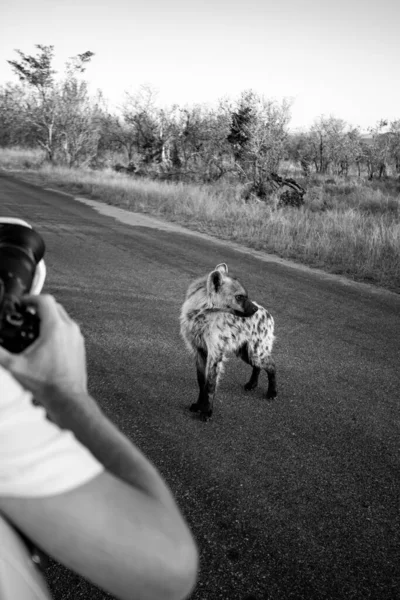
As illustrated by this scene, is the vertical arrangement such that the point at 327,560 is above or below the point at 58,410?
below

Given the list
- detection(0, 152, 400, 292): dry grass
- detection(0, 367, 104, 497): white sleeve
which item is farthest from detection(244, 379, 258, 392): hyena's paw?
detection(0, 152, 400, 292): dry grass

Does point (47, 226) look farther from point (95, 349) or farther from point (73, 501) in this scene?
point (73, 501)

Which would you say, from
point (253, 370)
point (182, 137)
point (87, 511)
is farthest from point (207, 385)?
point (182, 137)

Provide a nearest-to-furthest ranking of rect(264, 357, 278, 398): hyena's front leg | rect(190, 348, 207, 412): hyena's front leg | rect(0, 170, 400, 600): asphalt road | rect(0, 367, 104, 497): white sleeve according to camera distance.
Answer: rect(0, 367, 104, 497): white sleeve
rect(0, 170, 400, 600): asphalt road
rect(190, 348, 207, 412): hyena's front leg
rect(264, 357, 278, 398): hyena's front leg

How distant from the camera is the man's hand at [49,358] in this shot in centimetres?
72

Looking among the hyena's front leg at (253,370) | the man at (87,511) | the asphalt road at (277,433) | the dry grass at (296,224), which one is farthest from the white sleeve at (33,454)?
the dry grass at (296,224)

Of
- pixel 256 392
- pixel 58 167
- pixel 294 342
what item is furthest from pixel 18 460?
pixel 58 167

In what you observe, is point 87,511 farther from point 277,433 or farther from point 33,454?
point 277,433

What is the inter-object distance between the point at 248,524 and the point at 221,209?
11.3 meters

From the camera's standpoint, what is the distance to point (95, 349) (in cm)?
409

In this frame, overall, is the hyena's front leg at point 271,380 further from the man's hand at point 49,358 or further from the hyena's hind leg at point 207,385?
the man's hand at point 49,358

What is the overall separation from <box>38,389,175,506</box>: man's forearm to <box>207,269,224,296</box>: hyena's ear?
252 cm

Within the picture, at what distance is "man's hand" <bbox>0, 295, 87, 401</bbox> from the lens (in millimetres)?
719

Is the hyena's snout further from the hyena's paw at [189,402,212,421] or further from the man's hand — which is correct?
the man's hand
